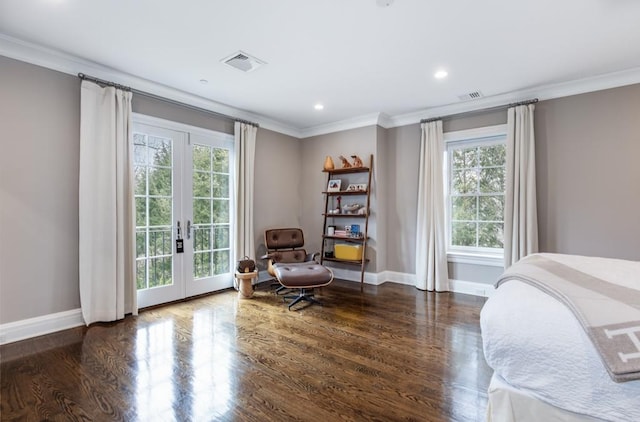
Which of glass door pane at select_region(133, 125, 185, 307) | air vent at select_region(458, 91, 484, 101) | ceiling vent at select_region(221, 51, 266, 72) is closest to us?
ceiling vent at select_region(221, 51, 266, 72)

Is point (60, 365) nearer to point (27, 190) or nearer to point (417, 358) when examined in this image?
point (27, 190)

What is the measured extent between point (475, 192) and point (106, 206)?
4.55 meters

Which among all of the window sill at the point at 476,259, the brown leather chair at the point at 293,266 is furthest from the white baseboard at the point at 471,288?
the brown leather chair at the point at 293,266

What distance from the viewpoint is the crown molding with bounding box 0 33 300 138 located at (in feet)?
8.68

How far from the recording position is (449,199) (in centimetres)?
449

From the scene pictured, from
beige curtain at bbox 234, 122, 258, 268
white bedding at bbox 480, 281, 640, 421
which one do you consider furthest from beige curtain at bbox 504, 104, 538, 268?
beige curtain at bbox 234, 122, 258, 268

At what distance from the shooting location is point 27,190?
272 cm

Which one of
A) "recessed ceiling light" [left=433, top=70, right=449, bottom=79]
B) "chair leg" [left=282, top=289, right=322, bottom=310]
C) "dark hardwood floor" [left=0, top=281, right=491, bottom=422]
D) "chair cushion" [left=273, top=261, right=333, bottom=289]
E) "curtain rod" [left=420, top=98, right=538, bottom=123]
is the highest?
"recessed ceiling light" [left=433, top=70, right=449, bottom=79]

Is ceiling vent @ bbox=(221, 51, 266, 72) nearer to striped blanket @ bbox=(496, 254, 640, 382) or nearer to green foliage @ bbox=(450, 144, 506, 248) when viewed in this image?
striped blanket @ bbox=(496, 254, 640, 382)

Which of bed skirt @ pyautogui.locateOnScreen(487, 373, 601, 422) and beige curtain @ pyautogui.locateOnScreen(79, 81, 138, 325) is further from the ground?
beige curtain @ pyautogui.locateOnScreen(79, 81, 138, 325)

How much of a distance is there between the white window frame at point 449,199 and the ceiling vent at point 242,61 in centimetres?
284

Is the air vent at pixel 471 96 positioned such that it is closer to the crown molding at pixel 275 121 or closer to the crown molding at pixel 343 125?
the crown molding at pixel 275 121

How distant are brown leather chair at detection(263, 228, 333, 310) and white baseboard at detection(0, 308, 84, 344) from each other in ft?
6.71

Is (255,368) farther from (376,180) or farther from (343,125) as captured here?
(343,125)
